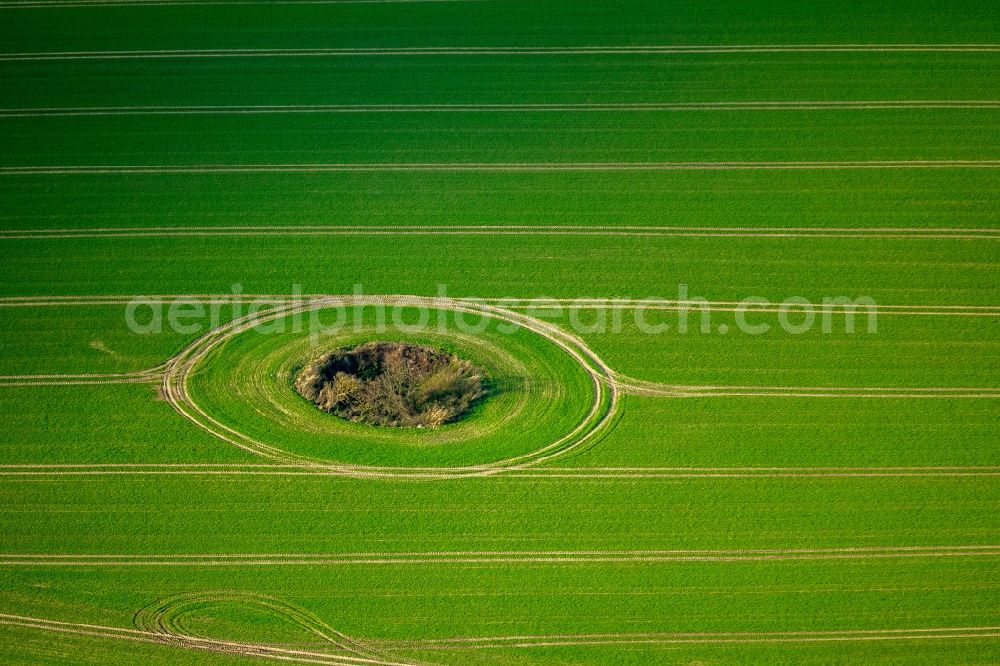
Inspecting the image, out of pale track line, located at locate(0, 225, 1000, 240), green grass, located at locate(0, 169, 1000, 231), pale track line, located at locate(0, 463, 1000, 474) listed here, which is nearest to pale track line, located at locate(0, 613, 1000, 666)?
pale track line, located at locate(0, 463, 1000, 474)

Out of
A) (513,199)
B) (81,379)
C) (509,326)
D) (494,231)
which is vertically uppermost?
(513,199)

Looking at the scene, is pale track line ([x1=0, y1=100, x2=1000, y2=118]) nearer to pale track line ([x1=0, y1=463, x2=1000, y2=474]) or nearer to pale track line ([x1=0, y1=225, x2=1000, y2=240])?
pale track line ([x1=0, y1=225, x2=1000, y2=240])

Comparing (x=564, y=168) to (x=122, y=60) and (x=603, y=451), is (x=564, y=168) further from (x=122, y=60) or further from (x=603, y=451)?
(x=122, y=60)

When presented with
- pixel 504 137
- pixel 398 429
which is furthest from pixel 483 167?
pixel 398 429

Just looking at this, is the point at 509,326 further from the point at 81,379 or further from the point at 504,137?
the point at 81,379

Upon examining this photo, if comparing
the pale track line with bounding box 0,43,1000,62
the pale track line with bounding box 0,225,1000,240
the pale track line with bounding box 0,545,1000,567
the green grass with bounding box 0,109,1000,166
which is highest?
the pale track line with bounding box 0,43,1000,62
